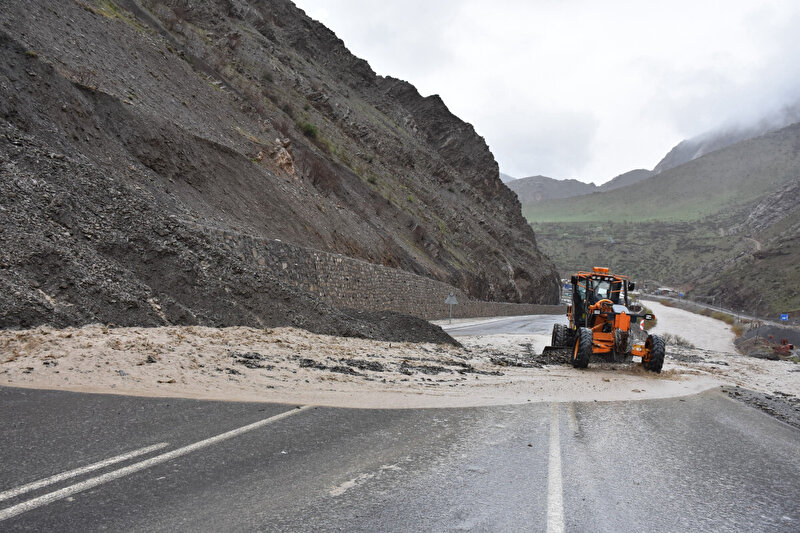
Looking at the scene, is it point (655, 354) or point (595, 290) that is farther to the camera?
point (595, 290)

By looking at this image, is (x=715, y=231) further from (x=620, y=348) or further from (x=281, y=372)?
(x=281, y=372)

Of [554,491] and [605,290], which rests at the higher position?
[605,290]

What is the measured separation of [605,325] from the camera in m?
14.5

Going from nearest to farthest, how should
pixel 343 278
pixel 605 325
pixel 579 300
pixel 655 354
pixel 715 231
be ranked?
pixel 655 354, pixel 605 325, pixel 579 300, pixel 343 278, pixel 715 231

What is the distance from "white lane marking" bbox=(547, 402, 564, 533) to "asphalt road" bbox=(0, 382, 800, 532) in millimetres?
18

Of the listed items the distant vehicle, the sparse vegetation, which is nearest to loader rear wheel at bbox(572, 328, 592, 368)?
the distant vehicle

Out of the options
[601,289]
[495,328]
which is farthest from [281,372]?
[495,328]

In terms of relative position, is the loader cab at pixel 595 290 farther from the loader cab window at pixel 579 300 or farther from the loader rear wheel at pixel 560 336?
the loader rear wheel at pixel 560 336

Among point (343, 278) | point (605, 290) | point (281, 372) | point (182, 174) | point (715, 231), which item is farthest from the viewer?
point (715, 231)

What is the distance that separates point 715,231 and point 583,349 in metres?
144

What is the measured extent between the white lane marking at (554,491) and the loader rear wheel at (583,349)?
24.5 ft

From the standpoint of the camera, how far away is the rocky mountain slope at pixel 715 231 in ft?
262

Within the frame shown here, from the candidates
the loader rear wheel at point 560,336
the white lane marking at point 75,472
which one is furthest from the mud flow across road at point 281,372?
the loader rear wheel at point 560,336

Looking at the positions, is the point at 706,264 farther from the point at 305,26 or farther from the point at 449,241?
the point at 305,26
